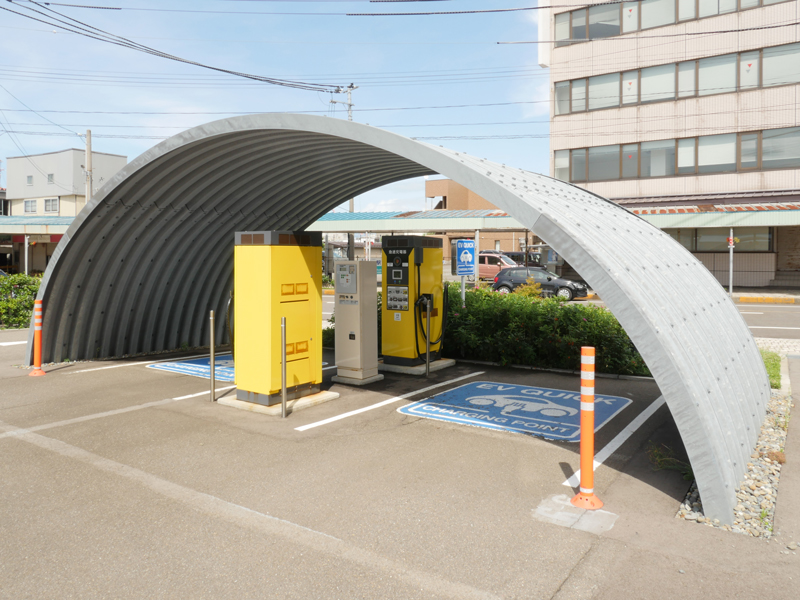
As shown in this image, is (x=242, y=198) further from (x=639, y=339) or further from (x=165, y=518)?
(x=639, y=339)

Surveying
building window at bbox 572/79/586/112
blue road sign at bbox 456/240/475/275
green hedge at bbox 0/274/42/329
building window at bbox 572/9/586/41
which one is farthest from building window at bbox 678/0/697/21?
green hedge at bbox 0/274/42/329

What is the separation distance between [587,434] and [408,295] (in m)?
5.71

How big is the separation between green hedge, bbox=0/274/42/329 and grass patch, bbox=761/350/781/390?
16688 mm

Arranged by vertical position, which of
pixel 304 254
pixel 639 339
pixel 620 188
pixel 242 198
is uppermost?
pixel 620 188

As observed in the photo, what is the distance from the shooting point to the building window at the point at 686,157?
2702cm

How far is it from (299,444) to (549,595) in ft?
11.3

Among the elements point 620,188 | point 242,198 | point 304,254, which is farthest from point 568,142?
point 304,254

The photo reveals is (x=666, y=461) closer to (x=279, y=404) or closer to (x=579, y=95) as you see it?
(x=279, y=404)

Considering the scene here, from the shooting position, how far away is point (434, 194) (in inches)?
3034

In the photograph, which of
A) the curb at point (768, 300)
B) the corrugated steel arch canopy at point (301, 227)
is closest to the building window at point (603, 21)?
the curb at point (768, 300)

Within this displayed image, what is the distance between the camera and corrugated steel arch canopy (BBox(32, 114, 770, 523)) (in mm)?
4980

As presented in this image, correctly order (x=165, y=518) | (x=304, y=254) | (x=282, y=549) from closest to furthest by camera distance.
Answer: (x=282, y=549), (x=165, y=518), (x=304, y=254)

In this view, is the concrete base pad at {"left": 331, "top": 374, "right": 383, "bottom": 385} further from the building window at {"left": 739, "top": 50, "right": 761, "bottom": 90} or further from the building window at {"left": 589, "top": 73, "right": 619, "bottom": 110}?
the building window at {"left": 589, "top": 73, "right": 619, "bottom": 110}

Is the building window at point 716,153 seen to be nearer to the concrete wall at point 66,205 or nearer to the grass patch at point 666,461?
the grass patch at point 666,461
